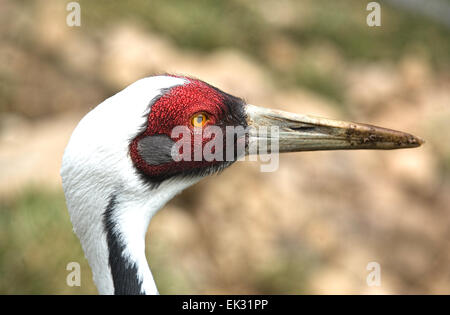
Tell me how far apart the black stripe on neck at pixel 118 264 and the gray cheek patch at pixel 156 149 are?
0.20 m

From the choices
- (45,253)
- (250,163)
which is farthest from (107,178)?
(250,163)

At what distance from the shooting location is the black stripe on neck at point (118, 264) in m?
1.93

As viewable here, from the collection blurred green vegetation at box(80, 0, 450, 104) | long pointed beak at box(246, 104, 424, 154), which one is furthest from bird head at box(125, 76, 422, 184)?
blurred green vegetation at box(80, 0, 450, 104)

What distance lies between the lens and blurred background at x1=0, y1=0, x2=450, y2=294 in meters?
4.36

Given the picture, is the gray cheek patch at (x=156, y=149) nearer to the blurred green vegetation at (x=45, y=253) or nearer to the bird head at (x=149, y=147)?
the bird head at (x=149, y=147)

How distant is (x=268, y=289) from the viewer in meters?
5.00

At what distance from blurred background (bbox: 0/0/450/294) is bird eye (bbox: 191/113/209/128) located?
2045 millimetres

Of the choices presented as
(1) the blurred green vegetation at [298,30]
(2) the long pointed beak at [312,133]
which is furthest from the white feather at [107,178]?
(1) the blurred green vegetation at [298,30]

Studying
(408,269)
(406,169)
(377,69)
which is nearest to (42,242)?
(408,269)

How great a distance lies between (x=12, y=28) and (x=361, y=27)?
535cm
